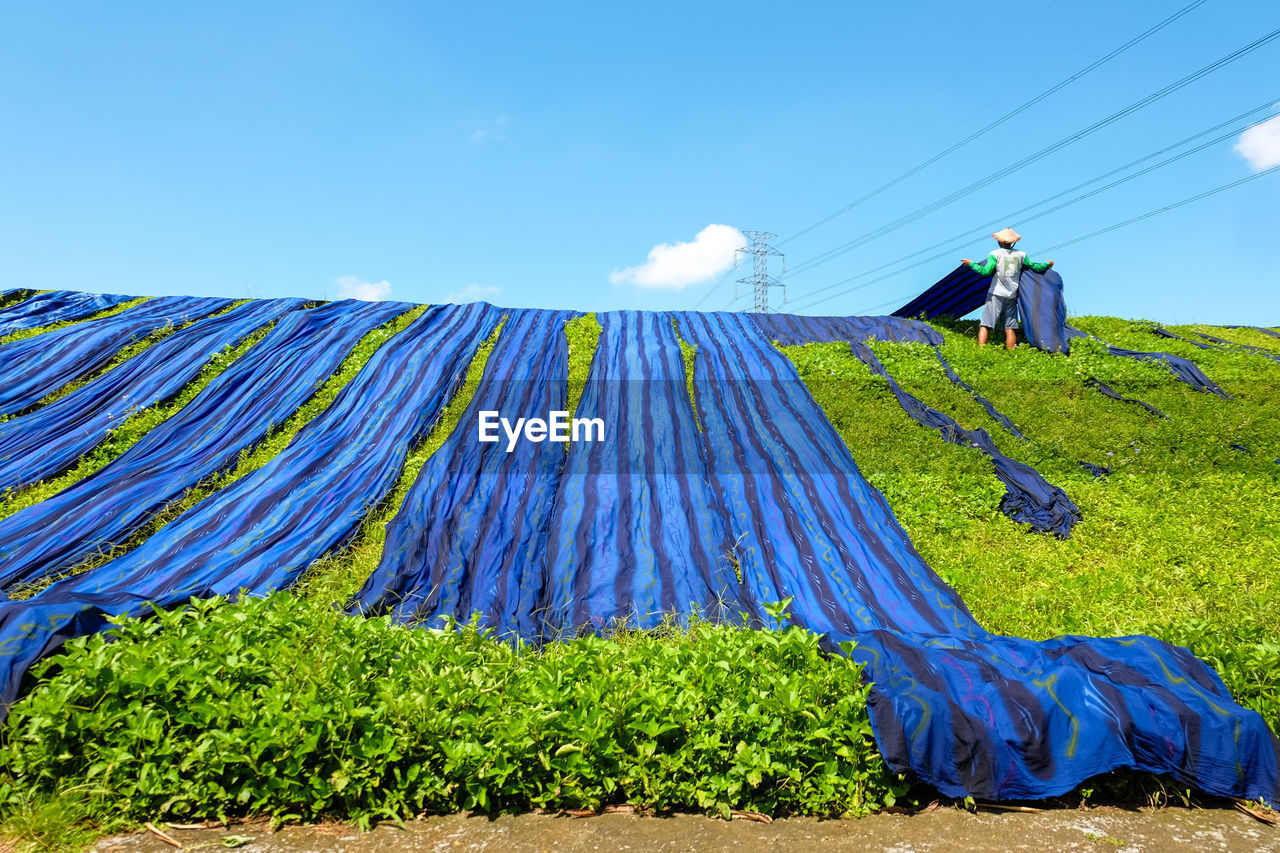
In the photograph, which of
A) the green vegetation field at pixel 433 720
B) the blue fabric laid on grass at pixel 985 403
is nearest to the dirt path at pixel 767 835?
the green vegetation field at pixel 433 720

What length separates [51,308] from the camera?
1124 cm

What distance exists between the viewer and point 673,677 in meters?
2.98

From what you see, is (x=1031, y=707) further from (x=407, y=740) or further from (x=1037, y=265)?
(x=1037, y=265)

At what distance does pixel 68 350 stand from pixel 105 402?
6.06 feet

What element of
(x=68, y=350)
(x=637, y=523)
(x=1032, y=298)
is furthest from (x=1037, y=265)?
(x=68, y=350)

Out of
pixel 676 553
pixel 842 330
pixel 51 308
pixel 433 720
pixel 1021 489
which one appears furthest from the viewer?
pixel 842 330

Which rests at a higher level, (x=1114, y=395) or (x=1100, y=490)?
(x=1114, y=395)

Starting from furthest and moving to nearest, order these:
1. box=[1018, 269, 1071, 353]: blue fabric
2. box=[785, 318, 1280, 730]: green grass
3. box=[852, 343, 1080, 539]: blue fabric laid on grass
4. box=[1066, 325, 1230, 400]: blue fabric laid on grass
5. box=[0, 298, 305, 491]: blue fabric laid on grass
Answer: box=[1018, 269, 1071, 353]: blue fabric → box=[1066, 325, 1230, 400]: blue fabric laid on grass → box=[0, 298, 305, 491]: blue fabric laid on grass → box=[852, 343, 1080, 539]: blue fabric laid on grass → box=[785, 318, 1280, 730]: green grass

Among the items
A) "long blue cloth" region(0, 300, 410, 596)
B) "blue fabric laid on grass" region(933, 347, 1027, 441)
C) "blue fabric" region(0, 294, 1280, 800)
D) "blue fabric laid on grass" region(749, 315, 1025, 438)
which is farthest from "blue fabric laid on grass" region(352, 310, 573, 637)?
"blue fabric laid on grass" region(933, 347, 1027, 441)

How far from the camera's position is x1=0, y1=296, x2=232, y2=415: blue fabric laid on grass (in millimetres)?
8336

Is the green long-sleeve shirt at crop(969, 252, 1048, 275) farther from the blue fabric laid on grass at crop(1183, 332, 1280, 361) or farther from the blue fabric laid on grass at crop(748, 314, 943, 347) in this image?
the blue fabric laid on grass at crop(1183, 332, 1280, 361)

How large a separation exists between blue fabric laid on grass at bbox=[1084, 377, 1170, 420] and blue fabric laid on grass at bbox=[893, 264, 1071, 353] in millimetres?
1276

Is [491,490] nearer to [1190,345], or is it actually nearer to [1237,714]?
[1237,714]

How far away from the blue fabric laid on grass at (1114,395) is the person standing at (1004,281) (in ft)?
5.12
